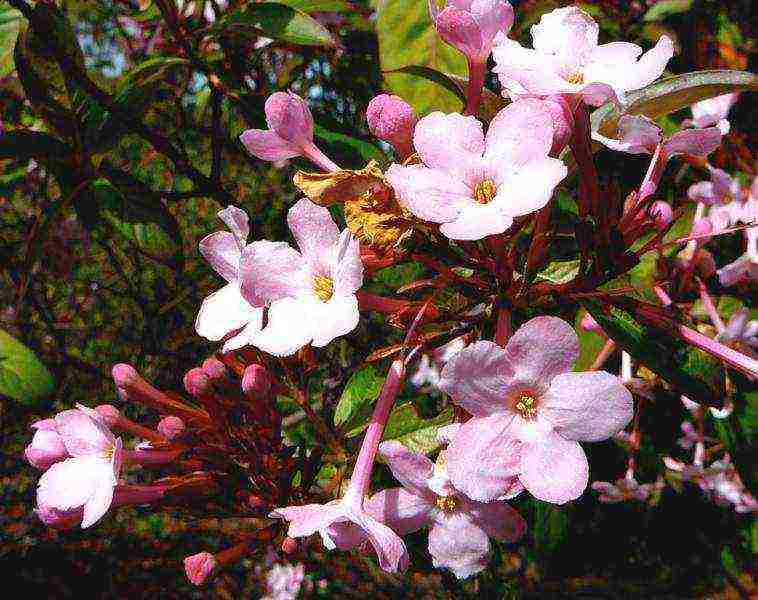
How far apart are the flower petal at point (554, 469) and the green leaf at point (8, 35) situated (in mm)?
810

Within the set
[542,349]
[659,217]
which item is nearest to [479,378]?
[542,349]

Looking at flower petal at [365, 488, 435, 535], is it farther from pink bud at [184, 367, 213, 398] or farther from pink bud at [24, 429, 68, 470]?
pink bud at [24, 429, 68, 470]

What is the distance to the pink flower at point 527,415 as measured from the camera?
495 millimetres

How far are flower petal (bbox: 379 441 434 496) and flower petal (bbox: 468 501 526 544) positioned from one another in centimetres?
5

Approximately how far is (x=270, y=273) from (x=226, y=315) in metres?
0.08

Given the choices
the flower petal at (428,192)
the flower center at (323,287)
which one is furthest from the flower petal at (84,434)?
the flower petal at (428,192)

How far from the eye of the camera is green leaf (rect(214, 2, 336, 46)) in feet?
3.18

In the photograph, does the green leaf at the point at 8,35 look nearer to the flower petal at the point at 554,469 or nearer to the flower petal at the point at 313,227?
the flower petal at the point at 313,227

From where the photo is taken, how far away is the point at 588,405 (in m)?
0.51

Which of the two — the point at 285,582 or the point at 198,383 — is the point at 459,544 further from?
the point at 285,582

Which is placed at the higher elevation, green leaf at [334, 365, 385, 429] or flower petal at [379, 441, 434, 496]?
flower petal at [379, 441, 434, 496]

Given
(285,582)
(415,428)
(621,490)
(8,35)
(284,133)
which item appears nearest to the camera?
(284,133)

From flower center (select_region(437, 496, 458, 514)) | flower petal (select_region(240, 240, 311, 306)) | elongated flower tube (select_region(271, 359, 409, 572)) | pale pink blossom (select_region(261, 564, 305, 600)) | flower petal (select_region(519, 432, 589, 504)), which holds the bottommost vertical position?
pale pink blossom (select_region(261, 564, 305, 600))

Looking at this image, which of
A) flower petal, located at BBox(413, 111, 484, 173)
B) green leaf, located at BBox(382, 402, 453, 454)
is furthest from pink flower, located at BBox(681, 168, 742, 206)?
flower petal, located at BBox(413, 111, 484, 173)
